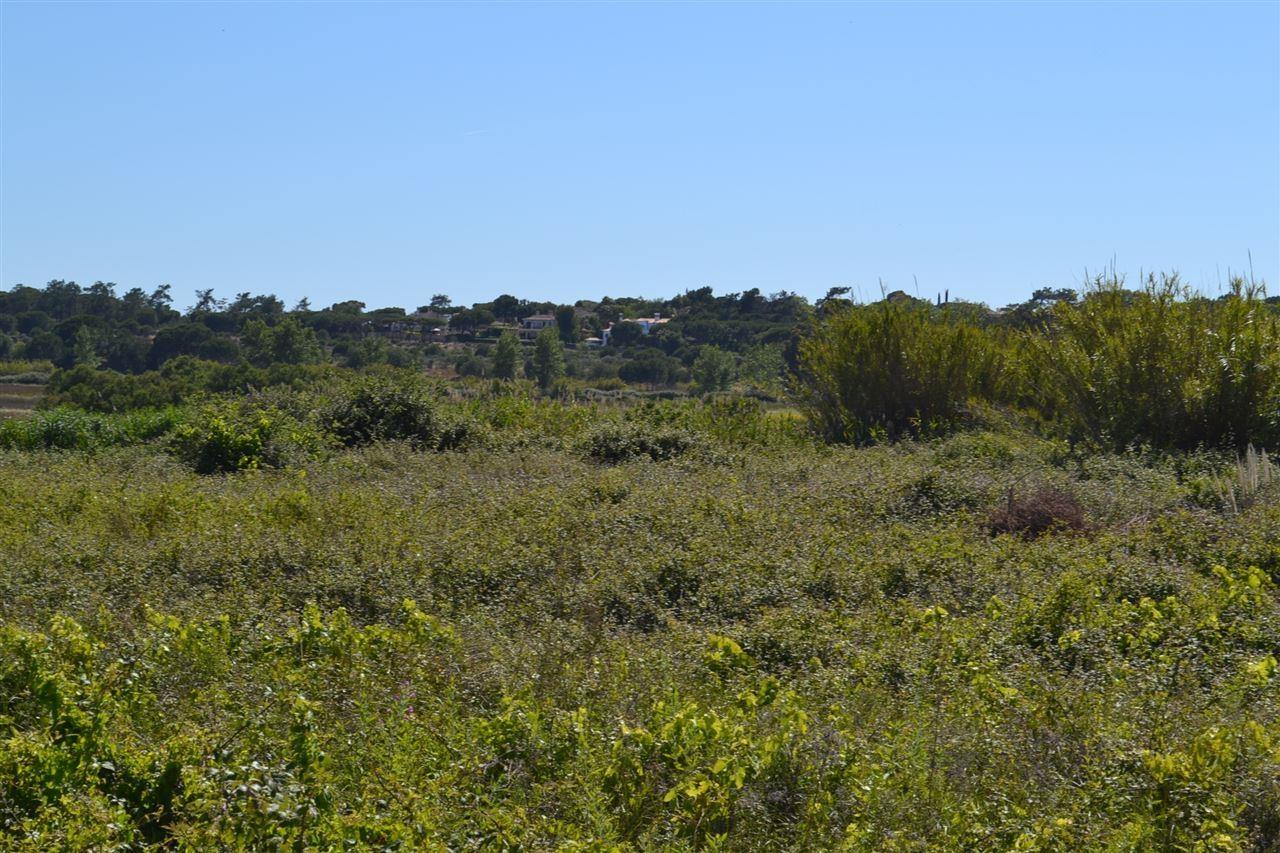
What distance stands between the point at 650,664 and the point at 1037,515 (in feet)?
17.1

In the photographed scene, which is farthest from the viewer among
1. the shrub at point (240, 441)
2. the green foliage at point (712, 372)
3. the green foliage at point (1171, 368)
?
the green foliage at point (712, 372)

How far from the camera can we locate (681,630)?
666 cm

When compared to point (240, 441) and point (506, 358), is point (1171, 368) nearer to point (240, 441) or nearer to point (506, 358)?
point (240, 441)

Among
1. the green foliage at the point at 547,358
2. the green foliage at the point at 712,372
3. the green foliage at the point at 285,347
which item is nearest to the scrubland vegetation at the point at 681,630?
the green foliage at the point at 712,372

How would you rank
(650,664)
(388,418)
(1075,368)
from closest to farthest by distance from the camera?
(650,664) → (1075,368) → (388,418)

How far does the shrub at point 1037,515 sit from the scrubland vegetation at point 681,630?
0.11ft

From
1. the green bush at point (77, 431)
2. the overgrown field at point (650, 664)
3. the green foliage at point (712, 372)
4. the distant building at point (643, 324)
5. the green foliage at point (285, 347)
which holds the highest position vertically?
the distant building at point (643, 324)

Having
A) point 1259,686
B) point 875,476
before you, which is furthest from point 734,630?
point 875,476

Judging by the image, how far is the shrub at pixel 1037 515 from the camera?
31.7ft

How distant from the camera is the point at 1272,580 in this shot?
791 centimetres

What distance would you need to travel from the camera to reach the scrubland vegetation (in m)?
4.03

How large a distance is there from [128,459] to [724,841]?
13.0 metres

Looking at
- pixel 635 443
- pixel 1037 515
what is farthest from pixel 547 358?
pixel 1037 515

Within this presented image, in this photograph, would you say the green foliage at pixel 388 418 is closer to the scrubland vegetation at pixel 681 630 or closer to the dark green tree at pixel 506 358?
the scrubland vegetation at pixel 681 630
